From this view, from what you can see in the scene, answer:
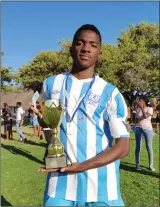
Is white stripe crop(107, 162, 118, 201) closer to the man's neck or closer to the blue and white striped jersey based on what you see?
the blue and white striped jersey

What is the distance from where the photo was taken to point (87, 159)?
2.20 m

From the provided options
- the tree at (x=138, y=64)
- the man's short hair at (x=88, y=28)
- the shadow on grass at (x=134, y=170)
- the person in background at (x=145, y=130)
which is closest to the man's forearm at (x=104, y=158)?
the man's short hair at (x=88, y=28)

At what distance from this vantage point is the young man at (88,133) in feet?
7.25

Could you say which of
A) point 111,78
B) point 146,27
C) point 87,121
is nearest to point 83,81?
point 87,121

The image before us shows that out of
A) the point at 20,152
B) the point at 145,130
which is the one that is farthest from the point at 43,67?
the point at 145,130

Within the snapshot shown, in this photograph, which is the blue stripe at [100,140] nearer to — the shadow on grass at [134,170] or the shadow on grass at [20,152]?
the shadow on grass at [134,170]

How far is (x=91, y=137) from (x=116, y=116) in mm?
214

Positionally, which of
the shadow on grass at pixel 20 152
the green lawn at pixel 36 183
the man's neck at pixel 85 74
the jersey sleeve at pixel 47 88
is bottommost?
the green lawn at pixel 36 183

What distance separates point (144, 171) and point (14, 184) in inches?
124

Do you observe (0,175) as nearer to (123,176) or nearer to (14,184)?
(14,184)

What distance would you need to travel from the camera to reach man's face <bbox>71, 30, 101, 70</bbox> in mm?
2258

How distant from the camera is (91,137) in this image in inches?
87.7

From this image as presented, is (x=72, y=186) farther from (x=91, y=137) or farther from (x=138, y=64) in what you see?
(x=138, y=64)

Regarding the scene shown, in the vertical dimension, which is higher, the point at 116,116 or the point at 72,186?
the point at 116,116
